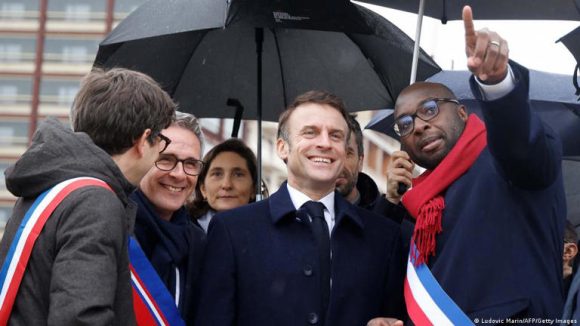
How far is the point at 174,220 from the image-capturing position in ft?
16.5

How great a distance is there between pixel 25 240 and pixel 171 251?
114 cm

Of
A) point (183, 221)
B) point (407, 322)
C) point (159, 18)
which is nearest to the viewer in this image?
point (407, 322)

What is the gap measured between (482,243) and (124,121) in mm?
1376

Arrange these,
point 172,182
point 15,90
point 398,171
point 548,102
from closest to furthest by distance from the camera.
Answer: point 172,182 → point 398,171 → point 548,102 → point 15,90

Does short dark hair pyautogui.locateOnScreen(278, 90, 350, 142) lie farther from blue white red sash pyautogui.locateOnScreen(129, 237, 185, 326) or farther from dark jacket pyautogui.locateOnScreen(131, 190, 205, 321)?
blue white red sash pyautogui.locateOnScreen(129, 237, 185, 326)

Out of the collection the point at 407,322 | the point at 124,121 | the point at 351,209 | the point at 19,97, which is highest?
the point at 124,121

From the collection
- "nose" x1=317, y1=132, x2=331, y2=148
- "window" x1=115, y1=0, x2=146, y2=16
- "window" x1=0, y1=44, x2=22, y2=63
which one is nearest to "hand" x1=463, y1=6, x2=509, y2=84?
"nose" x1=317, y1=132, x2=331, y2=148

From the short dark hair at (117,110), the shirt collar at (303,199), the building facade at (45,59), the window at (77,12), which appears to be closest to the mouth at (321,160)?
the shirt collar at (303,199)

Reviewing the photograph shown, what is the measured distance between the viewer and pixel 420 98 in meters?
4.79

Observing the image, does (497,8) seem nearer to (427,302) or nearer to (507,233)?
(507,233)

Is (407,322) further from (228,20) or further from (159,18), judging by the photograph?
(159,18)

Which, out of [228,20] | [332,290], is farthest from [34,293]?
[228,20]

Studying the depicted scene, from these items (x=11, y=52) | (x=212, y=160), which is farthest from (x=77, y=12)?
(x=212, y=160)

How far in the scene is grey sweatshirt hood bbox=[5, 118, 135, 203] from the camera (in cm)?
373
